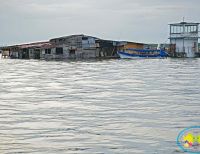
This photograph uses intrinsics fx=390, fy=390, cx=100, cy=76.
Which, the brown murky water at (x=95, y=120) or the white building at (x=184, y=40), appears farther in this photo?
the white building at (x=184, y=40)

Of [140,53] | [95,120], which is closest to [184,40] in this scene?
[140,53]

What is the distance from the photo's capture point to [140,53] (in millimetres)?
67250

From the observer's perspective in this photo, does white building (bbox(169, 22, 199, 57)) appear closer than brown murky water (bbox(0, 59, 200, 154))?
No

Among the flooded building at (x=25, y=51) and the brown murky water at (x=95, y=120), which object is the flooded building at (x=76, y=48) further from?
the brown murky water at (x=95, y=120)

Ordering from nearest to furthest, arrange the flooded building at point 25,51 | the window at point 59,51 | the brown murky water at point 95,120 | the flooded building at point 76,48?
the brown murky water at point 95,120, the flooded building at point 76,48, the window at point 59,51, the flooded building at point 25,51

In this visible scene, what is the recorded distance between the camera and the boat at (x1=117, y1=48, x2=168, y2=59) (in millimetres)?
65000

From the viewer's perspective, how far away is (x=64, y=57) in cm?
6128

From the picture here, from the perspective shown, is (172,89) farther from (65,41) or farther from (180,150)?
(65,41)

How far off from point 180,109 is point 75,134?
4.73 metres

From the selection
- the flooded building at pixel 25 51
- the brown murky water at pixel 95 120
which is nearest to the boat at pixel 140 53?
the flooded building at pixel 25 51

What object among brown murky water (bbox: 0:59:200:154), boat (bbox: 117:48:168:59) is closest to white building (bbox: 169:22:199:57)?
boat (bbox: 117:48:168:59)

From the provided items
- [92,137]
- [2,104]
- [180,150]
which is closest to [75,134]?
[92,137]

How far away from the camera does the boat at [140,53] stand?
6500 centimetres

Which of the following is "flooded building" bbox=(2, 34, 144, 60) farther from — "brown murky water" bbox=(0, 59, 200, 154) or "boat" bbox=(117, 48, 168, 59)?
"brown murky water" bbox=(0, 59, 200, 154)
